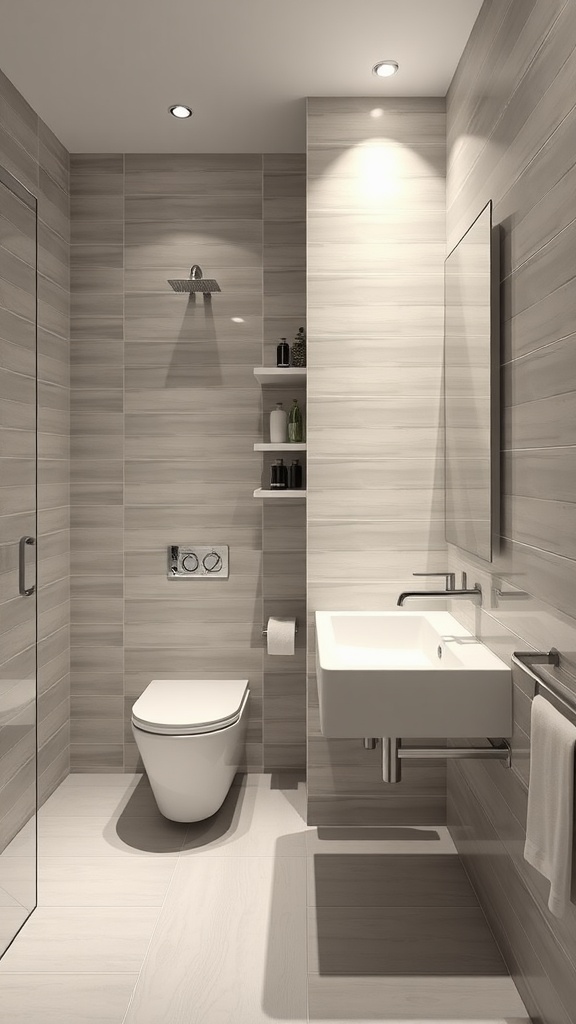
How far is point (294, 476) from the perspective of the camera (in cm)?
318

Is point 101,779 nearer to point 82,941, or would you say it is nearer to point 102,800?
point 102,800

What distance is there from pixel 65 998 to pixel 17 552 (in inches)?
45.6

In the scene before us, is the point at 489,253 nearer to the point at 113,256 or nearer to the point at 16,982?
the point at 113,256

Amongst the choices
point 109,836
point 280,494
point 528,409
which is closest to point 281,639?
point 280,494

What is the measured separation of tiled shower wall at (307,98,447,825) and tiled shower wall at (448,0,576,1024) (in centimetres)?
40

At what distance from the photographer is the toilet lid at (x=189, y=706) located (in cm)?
267

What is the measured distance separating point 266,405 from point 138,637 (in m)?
1.17

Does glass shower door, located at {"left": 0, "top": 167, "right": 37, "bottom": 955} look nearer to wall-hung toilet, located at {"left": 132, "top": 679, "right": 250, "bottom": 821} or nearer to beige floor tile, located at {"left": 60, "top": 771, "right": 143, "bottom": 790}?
wall-hung toilet, located at {"left": 132, "top": 679, "right": 250, "bottom": 821}

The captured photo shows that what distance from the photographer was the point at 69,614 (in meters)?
3.39

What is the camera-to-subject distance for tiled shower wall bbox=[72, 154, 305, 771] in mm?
3307

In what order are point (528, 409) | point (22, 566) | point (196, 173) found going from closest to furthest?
point (528, 409), point (22, 566), point (196, 173)

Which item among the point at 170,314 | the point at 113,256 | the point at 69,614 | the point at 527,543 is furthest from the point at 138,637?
the point at 527,543

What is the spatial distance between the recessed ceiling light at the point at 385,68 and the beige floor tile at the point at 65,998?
2.89 meters

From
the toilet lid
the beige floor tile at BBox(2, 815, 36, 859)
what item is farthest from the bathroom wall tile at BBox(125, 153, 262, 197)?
the beige floor tile at BBox(2, 815, 36, 859)
